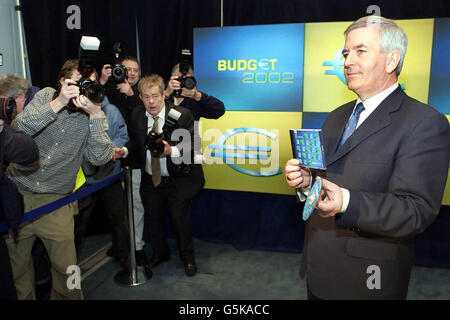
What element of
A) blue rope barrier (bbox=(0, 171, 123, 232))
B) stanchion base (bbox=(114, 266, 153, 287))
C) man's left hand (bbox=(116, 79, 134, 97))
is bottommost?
stanchion base (bbox=(114, 266, 153, 287))

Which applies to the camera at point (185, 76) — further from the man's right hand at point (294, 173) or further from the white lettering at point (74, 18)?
the man's right hand at point (294, 173)

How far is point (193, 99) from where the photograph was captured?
10.7 feet

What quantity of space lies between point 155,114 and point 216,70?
2.83ft

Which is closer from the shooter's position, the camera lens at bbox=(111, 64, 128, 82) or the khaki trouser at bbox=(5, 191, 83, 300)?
the khaki trouser at bbox=(5, 191, 83, 300)

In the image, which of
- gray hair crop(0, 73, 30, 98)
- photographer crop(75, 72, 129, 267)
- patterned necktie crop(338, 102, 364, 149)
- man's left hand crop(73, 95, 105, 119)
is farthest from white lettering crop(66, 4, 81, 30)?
patterned necktie crop(338, 102, 364, 149)

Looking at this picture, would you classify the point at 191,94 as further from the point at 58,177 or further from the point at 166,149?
the point at 58,177

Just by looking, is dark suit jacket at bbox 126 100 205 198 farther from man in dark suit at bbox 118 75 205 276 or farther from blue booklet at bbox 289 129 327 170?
blue booklet at bbox 289 129 327 170

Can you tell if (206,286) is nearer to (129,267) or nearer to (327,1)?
(129,267)

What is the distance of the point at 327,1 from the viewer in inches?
135

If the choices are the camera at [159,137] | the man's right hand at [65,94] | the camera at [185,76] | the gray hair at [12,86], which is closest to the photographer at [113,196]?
the camera at [159,137]

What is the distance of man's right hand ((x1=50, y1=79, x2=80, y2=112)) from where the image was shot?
194 cm

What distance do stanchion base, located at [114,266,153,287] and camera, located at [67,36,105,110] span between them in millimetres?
1596

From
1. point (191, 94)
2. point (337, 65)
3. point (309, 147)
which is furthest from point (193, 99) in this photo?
point (309, 147)

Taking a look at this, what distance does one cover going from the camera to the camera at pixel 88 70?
193cm
